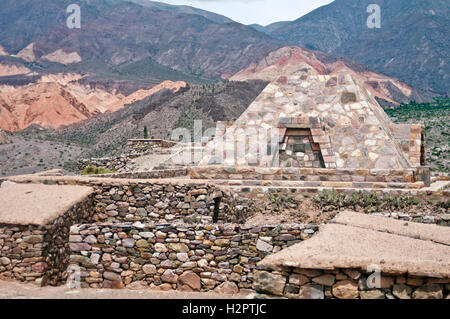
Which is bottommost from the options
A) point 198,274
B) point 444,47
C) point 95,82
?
point 198,274

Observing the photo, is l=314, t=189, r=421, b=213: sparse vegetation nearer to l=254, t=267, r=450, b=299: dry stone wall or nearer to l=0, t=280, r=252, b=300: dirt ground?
l=0, t=280, r=252, b=300: dirt ground

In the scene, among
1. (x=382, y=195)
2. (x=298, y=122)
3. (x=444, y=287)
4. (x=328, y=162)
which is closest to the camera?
(x=444, y=287)

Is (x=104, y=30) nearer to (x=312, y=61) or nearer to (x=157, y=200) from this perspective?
(x=312, y=61)

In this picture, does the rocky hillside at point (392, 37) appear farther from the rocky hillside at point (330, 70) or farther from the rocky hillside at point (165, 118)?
the rocky hillside at point (165, 118)

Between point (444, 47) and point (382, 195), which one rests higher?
point (444, 47)

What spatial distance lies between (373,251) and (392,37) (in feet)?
428

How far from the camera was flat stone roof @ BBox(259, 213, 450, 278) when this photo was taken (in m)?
3.46

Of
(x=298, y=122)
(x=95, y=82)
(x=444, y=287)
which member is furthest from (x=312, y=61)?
(x=444, y=287)

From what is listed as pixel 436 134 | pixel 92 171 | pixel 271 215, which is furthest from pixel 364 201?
pixel 436 134

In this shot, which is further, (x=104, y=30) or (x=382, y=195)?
(x=104, y=30)

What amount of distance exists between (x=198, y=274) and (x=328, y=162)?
376cm

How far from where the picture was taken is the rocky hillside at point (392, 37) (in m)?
106

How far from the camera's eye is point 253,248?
206 inches

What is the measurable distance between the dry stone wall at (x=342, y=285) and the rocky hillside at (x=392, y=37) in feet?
341
